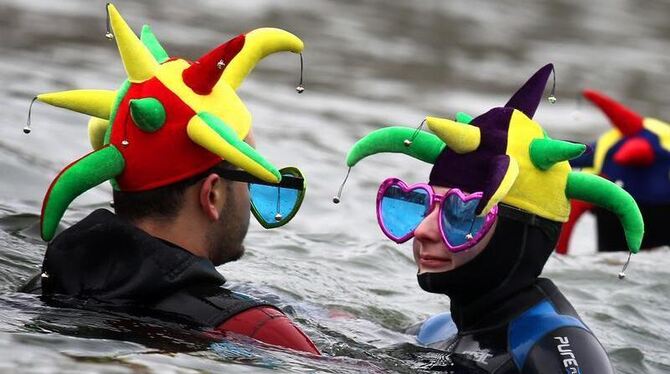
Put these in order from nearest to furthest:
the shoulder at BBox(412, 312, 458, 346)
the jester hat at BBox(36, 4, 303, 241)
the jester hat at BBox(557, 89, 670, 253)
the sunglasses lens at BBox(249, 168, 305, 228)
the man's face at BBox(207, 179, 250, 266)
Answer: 1. the jester hat at BBox(36, 4, 303, 241)
2. the man's face at BBox(207, 179, 250, 266)
3. the sunglasses lens at BBox(249, 168, 305, 228)
4. the shoulder at BBox(412, 312, 458, 346)
5. the jester hat at BBox(557, 89, 670, 253)

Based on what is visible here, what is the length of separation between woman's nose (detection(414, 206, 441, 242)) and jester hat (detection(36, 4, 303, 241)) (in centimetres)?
71

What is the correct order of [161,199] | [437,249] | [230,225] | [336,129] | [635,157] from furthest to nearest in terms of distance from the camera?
[336,129] < [635,157] < [437,249] < [230,225] < [161,199]

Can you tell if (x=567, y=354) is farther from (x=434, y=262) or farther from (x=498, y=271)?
(x=434, y=262)

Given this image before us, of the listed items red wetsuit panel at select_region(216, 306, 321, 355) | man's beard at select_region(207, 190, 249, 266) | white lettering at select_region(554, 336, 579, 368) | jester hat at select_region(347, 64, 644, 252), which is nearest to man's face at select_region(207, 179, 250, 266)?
man's beard at select_region(207, 190, 249, 266)

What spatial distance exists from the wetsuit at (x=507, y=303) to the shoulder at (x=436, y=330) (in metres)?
0.34

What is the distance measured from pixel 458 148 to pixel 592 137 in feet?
30.5

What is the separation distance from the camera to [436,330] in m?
5.84

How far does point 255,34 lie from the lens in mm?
5066

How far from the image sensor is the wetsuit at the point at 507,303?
503 cm

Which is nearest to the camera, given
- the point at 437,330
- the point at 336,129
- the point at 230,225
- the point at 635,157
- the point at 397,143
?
the point at 230,225

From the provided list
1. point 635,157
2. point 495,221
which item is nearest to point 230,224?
point 495,221

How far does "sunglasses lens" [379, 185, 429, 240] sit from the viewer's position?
527cm

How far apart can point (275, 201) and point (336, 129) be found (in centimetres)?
780

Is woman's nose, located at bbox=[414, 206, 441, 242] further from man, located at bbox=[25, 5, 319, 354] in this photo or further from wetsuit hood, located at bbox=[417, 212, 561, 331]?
man, located at bbox=[25, 5, 319, 354]
